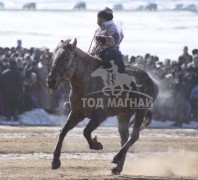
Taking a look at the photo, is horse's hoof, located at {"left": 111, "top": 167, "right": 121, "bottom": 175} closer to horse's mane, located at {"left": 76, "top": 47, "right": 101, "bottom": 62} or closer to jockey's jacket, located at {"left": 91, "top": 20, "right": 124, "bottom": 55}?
horse's mane, located at {"left": 76, "top": 47, "right": 101, "bottom": 62}

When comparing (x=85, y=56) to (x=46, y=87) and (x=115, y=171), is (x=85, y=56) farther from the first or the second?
(x=46, y=87)

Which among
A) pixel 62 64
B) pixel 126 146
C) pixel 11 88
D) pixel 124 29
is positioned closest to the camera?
pixel 62 64

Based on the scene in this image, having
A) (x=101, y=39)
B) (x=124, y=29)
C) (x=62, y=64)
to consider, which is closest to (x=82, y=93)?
(x=62, y=64)

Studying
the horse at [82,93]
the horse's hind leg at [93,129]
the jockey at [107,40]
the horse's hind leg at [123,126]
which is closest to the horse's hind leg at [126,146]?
the horse at [82,93]

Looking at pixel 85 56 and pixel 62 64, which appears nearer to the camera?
pixel 62 64

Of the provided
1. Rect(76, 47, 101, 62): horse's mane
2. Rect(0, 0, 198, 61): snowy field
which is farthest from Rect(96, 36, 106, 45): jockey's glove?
Rect(0, 0, 198, 61): snowy field

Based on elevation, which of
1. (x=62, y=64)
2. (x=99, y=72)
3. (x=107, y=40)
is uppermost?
(x=107, y=40)

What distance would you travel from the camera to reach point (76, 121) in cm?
1510

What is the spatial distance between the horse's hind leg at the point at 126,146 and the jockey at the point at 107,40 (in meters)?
1.39

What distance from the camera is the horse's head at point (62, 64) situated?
14.2 m

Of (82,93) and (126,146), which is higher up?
(82,93)

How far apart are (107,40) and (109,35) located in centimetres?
12

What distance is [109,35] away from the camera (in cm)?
1553

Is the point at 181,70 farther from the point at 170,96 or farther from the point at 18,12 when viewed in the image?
the point at 18,12
